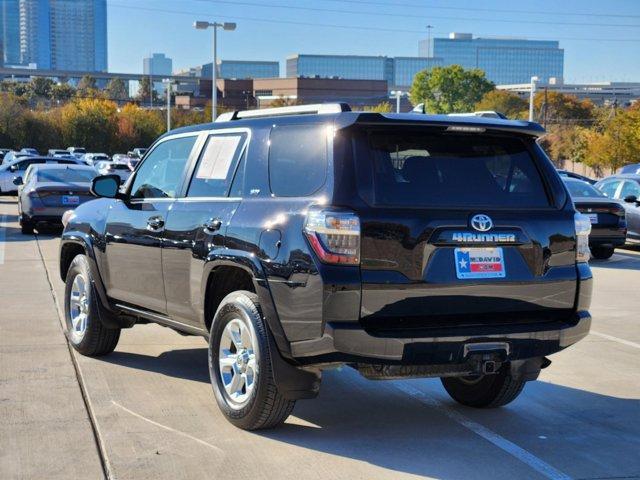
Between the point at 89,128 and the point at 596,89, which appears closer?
the point at 89,128

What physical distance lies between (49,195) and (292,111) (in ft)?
48.0

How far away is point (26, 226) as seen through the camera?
1988 centimetres

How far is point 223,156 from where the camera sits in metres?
6.19

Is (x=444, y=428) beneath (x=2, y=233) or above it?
above

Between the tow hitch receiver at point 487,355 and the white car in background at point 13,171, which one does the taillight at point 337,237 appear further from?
the white car in background at point 13,171

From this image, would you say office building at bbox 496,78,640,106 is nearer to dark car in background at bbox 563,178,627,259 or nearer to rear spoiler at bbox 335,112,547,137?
dark car in background at bbox 563,178,627,259

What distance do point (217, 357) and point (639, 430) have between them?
2.75 metres

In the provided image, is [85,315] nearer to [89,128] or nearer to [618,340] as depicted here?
[618,340]

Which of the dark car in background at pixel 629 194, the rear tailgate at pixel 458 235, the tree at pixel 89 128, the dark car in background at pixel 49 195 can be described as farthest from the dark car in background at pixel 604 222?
the tree at pixel 89 128

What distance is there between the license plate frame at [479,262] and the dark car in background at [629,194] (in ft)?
43.9

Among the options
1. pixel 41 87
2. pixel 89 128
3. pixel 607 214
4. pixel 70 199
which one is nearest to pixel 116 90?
pixel 41 87

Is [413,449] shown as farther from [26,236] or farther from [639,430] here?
[26,236]

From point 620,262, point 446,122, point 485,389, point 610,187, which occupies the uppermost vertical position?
point 446,122

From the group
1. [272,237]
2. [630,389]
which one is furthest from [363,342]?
[630,389]
